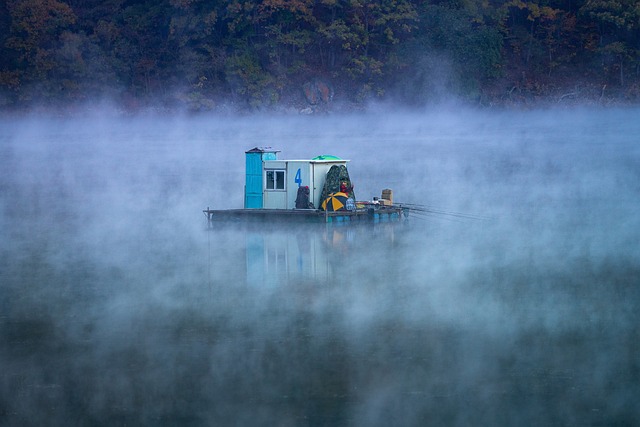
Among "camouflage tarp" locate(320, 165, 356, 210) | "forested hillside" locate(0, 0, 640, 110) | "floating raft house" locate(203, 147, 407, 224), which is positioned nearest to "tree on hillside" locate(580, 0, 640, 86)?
"forested hillside" locate(0, 0, 640, 110)

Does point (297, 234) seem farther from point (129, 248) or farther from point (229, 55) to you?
point (229, 55)

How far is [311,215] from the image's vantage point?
57.1 feet

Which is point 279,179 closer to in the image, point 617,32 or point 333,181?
point 333,181

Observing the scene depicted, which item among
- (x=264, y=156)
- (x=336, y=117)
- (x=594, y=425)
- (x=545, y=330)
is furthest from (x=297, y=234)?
(x=336, y=117)

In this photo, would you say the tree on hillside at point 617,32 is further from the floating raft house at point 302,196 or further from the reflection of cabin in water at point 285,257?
the reflection of cabin in water at point 285,257

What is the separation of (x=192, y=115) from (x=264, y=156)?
79.0 ft

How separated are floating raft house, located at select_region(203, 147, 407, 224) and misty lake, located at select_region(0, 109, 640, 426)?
280mm

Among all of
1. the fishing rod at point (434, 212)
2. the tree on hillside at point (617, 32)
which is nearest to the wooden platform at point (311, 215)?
the fishing rod at point (434, 212)

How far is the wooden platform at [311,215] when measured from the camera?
57.1ft

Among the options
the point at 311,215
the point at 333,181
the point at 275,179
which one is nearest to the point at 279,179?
the point at 275,179

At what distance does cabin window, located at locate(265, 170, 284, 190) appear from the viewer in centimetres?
1819

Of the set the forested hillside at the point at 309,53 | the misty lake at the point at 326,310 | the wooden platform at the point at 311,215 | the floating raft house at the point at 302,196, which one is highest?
the forested hillside at the point at 309,53

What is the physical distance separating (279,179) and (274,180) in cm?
9

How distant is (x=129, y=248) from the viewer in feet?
52.6
